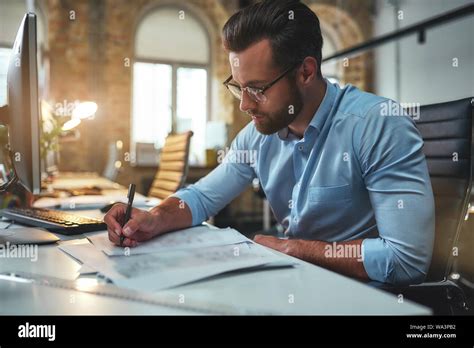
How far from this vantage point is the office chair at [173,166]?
244cm

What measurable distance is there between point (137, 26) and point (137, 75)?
63 centimetres

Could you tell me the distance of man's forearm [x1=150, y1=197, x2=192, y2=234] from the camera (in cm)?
108

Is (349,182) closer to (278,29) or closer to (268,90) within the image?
(268,90)

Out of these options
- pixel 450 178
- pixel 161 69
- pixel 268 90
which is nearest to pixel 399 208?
pixel 450 178

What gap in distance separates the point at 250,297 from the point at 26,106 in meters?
0.66

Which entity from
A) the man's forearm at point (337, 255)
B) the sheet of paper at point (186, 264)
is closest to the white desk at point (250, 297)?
the sheet of paper at point (186, 264)

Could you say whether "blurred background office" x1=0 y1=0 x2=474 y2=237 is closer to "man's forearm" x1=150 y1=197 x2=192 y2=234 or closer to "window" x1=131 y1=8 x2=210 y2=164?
"window" x1=131 y1=8 x2=210 y2=164

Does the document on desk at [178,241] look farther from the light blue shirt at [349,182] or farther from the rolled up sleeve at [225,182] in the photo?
the rolled up sleeve at [225,182]

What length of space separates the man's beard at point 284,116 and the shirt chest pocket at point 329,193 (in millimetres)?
200

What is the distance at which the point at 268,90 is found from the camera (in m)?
1.21

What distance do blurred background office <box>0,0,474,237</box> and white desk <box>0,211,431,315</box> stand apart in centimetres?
451

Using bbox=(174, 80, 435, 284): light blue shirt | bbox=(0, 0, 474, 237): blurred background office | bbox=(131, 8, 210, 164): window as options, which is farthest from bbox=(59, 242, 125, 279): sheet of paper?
bbox=(131, 8, 210, 164): window

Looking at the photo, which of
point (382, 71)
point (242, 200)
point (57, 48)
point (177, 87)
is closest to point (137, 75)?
point (177, 87)
